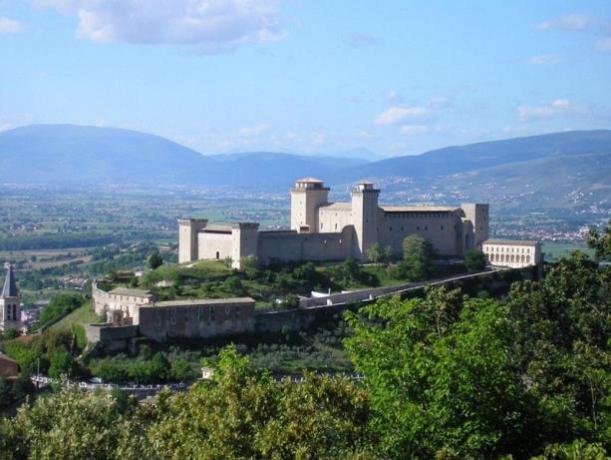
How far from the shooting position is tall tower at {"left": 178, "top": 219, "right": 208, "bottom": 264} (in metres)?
52.9

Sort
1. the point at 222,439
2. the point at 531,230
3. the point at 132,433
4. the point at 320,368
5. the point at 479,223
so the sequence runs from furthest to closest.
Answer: the point at 531,230 → the point at 479,223 → the point at 320,368 → the point at 132,433 → the point at 222,439

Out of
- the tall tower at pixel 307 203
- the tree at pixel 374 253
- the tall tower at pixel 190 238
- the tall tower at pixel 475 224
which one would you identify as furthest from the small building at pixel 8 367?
the tall tower at pixel 475 224

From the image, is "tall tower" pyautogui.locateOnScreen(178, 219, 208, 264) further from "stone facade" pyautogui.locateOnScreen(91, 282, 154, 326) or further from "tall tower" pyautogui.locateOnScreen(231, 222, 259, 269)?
"stone facade" pyautogui.locateOnScreen(91, 282, 154, 326)

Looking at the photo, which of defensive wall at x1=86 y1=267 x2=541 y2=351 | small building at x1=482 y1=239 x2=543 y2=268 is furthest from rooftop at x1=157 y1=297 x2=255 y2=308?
small building at x1=482 y1=239 x2=543 y2=268

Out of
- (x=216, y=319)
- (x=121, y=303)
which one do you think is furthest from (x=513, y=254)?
(x=121, y=303)

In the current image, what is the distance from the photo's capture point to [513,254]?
5619 cm

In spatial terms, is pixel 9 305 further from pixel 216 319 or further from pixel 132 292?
pixel 216 319

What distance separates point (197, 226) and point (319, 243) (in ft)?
18.8

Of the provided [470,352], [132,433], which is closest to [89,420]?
[132,433]

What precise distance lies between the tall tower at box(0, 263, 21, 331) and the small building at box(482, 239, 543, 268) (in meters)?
22.7

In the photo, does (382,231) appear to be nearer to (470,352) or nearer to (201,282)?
(201,282)

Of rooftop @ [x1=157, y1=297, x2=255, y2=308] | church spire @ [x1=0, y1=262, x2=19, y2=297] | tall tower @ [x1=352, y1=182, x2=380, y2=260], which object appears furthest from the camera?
tall tower @ [x1=352, y1=182, x2=380, y2=260]

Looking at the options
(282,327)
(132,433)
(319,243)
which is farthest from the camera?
(319,243)

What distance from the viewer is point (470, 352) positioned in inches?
688
